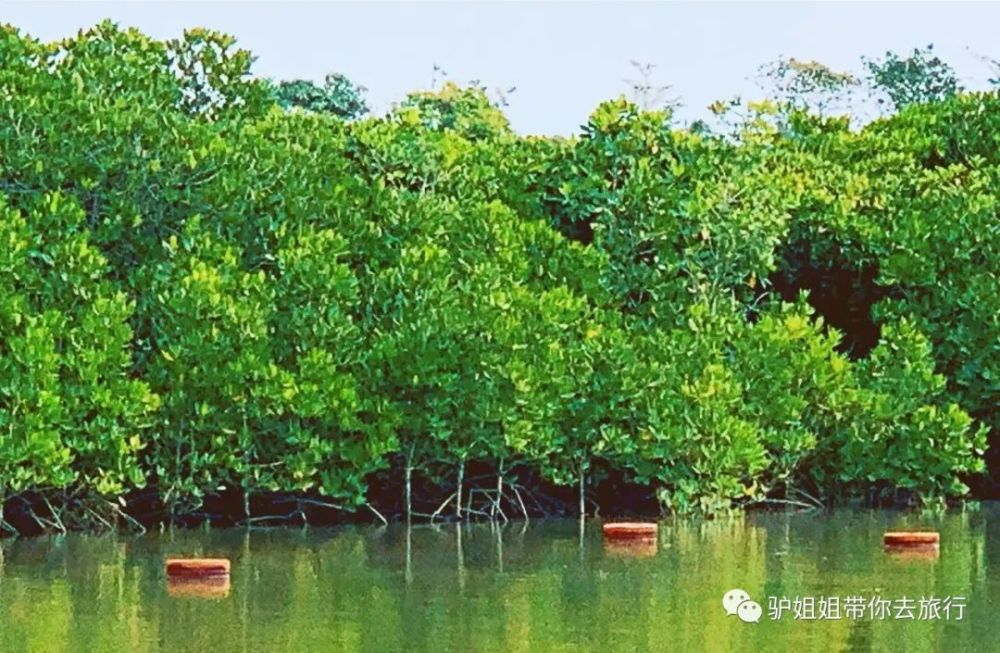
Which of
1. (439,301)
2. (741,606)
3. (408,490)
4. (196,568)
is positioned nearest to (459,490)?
(408,490)

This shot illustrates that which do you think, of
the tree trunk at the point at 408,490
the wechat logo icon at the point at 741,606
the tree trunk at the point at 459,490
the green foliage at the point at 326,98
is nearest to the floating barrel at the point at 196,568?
the wechat logo icon at the point at 741,606

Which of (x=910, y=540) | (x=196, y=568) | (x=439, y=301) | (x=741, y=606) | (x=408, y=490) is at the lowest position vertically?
(x=741, y=606)

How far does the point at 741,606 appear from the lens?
46.6ft

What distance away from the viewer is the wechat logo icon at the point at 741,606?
1384 cm

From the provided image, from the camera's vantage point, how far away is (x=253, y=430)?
64.9 ft

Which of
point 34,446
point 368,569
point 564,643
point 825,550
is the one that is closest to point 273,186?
point 34,446

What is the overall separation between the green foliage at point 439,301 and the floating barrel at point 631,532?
1710 mm

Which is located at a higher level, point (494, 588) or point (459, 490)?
point (459, 490)

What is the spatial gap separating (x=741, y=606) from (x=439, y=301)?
650 cm

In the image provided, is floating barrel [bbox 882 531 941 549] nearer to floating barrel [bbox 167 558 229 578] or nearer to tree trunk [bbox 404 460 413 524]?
tree trunk [bbox 404 460 413 524]

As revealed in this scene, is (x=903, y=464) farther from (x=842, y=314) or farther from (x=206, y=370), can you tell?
(x=206, y=370)

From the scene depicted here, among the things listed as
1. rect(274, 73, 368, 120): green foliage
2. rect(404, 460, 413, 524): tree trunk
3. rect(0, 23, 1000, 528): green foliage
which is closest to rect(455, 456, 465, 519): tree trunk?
rect(0, 23, 1000, 528): green foliage

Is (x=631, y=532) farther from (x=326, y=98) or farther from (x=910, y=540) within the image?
(x=326, y=98)

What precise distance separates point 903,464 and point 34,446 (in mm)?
8796
